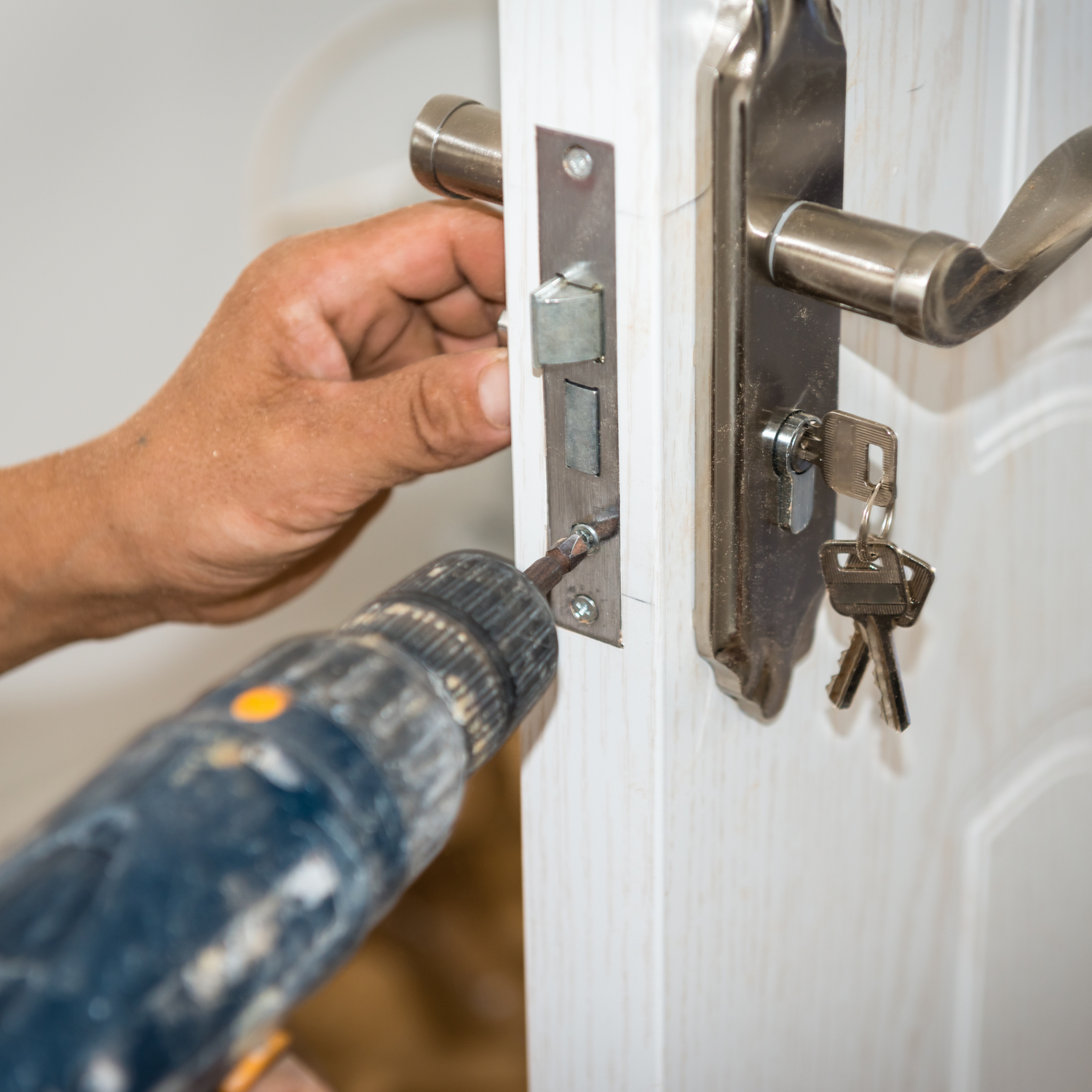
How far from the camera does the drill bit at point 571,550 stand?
0.31m

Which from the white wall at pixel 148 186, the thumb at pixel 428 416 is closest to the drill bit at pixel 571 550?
the thumb at pixel 428 416

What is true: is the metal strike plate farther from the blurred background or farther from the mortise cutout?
the blurred background

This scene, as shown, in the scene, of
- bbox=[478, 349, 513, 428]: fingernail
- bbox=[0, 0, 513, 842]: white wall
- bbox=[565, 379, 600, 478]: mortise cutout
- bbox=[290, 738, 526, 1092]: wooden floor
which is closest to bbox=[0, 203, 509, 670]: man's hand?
bbox=[478, 349, 513, 428]: fingernail

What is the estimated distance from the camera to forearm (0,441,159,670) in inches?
20.7

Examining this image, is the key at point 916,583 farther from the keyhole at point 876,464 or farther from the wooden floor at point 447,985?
the wooden floor at point 447,985

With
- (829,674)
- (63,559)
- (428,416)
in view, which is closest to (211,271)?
(63,559)

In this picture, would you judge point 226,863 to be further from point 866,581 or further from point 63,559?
point 63,559

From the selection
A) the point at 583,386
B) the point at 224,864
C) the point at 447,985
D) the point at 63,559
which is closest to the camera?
the point at 224,864

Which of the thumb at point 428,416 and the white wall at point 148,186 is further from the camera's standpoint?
the white wall at point 148,186

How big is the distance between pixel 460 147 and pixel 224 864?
21 centimetres

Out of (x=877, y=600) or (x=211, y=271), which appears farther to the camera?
(x=211, y=271)

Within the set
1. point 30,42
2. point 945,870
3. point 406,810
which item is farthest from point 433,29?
point 406,810

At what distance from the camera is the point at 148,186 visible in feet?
3.04

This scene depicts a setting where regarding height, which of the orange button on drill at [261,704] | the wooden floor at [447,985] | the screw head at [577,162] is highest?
the screw head at [577,162]
